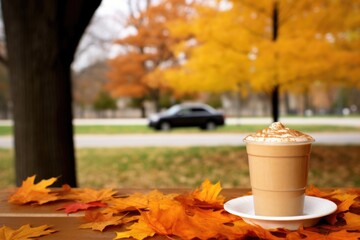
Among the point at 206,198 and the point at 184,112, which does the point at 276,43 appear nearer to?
the point at 206,198

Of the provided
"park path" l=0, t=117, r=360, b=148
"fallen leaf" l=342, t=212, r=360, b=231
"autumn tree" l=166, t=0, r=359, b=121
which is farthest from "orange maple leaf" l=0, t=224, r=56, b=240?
"park path" l=0, t=117, r=360, b=148

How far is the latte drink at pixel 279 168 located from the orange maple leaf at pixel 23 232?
429 millimetres

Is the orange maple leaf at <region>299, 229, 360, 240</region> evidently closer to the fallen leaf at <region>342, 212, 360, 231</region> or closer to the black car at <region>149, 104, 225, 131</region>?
the fallen leaf at <region>342, 212, 360, 231</region>

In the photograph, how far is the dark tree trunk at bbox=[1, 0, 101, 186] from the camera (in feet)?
8.75

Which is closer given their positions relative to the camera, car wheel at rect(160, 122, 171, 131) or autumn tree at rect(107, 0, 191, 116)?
car wheel at rect(160, 122, 171, 131)

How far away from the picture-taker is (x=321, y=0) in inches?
253

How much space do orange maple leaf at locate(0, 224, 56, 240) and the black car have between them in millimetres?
14855

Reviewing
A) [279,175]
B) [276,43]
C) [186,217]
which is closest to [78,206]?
[186,217]

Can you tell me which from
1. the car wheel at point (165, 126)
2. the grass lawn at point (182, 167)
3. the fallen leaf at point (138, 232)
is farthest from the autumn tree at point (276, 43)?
the car wheel at point (165, 126)

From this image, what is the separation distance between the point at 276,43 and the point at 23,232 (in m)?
5.61

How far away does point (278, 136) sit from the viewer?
908 mm

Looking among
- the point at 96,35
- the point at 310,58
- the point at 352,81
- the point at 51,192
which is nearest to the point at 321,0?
the point at 310,58

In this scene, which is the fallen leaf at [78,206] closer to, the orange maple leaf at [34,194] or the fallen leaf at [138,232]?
the orange maple leaf at [34,194]

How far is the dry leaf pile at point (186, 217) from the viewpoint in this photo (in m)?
0.85
